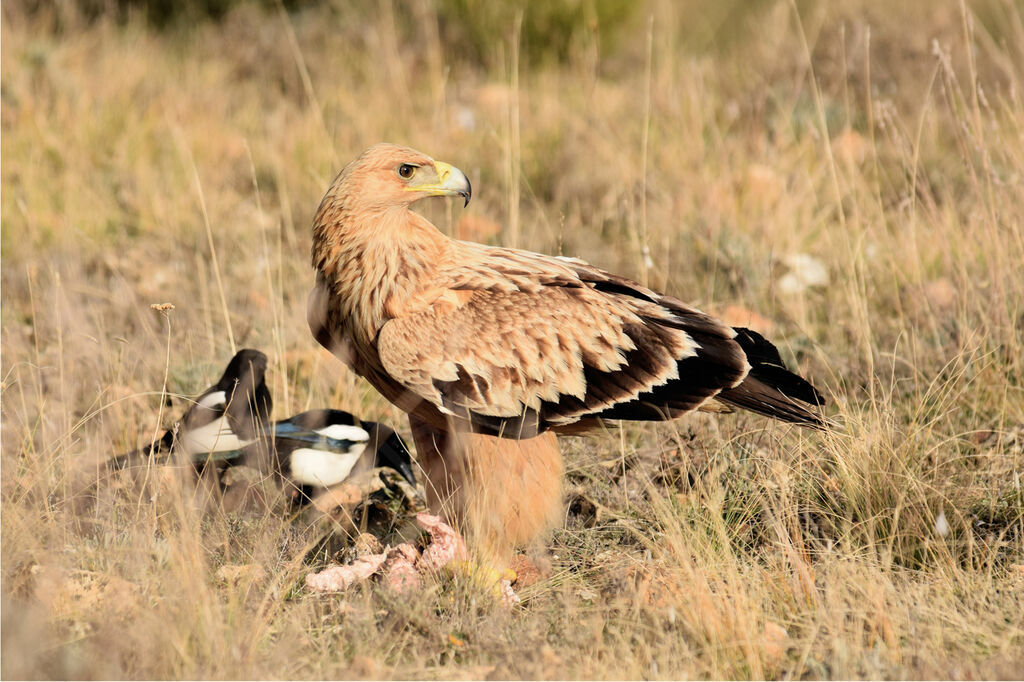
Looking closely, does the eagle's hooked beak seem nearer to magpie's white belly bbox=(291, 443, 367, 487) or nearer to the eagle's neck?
the eagle's neck

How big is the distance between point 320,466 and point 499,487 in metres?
1.17

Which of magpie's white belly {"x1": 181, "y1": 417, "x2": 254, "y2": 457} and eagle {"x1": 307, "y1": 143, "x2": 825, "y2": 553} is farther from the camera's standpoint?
magpie's white belly {"x1": 181, "y1": 417, "x2": 254, "y2": 457}

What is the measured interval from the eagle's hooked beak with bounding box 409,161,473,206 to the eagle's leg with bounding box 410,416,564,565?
946mm

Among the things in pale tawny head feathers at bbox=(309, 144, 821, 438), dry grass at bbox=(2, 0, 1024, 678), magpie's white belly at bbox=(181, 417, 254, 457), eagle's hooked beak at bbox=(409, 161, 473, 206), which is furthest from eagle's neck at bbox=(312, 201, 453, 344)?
magpie's white belly at bbox=(181, 417, 254, 457)

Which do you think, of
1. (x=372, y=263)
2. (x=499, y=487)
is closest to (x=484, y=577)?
(x=499, y=487)

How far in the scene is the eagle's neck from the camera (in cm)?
409

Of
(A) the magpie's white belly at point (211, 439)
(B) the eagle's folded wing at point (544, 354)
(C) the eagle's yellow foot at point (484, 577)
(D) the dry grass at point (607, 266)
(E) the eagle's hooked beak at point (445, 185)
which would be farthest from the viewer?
(A) the magpie's white belly at point (211, 439)

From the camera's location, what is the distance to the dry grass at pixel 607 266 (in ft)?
11.4

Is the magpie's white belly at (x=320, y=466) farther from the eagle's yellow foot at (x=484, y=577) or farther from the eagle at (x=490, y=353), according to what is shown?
the eagle's yellow foot at (x=484, y=577)

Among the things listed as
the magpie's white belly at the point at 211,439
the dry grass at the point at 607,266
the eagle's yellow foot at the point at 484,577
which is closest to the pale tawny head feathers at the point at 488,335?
the dry grass at the point at 607,266

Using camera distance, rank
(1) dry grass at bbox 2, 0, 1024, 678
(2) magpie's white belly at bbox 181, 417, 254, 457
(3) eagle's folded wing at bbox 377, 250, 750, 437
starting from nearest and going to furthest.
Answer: (1) dry grass at bbox 2, 0, 1024, 678 < (3) eagle's folded wing at bbox 377, 250, 750, 437 < (2) magpie's white belly at bbox 181, 417, 254, 457

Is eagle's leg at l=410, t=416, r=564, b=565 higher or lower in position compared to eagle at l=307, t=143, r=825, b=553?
lower

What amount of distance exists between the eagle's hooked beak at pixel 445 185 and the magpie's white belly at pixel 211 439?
1519 mm

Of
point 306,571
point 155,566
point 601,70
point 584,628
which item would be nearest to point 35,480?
point 155,566
